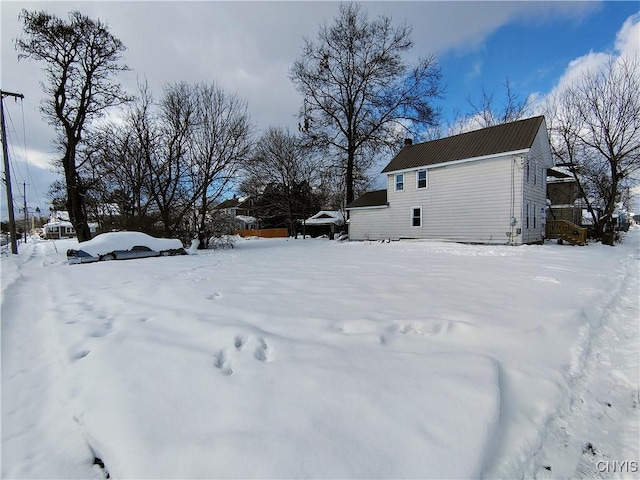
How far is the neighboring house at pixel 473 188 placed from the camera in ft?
45.3

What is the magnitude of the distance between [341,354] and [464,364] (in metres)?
0.94

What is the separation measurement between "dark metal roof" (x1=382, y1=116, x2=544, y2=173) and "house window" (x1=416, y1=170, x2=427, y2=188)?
0.41 metres

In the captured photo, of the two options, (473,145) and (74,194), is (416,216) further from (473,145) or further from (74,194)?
(74,194)

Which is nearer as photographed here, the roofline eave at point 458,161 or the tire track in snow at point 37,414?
the tire track in snow at point 37,414

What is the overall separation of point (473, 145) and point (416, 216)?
4.48 metres

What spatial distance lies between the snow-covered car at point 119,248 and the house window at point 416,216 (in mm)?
12225

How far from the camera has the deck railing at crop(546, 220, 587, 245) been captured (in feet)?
47.7

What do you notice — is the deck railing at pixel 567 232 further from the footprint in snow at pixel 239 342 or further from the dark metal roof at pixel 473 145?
the footprint in snow at pixel 239 342

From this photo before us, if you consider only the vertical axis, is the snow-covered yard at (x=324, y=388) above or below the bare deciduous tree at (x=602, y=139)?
below

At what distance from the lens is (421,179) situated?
55.8ft
